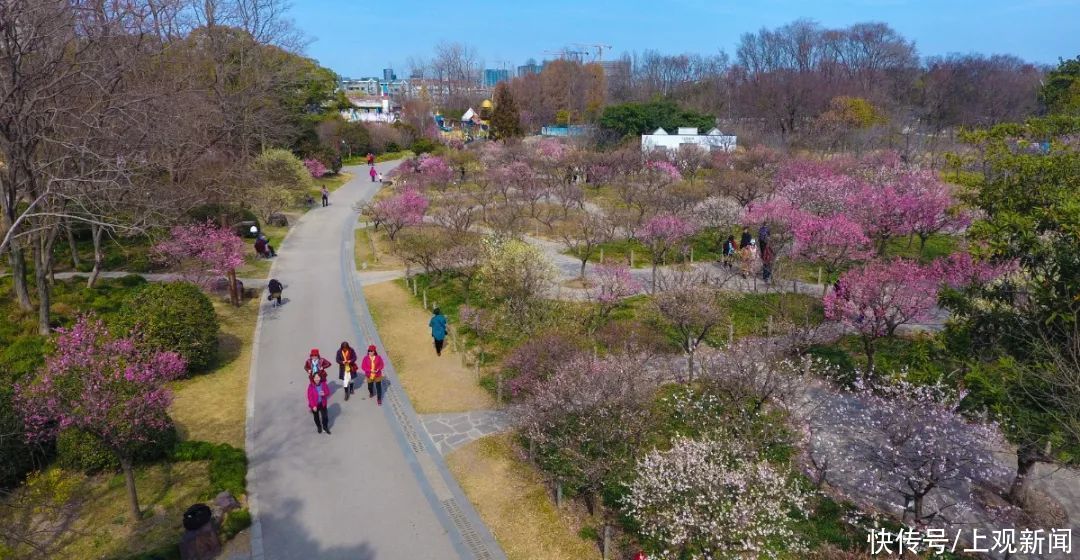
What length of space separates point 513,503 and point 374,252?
17.0m

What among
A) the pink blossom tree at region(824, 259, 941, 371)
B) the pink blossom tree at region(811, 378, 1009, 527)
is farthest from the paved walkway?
the pink blossom tree at region(824, 259, 941, 371)

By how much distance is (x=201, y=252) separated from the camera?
54.3ft

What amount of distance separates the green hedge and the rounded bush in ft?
9.49

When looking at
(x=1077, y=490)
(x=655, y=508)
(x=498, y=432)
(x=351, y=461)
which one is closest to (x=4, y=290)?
(x=351, y=461)

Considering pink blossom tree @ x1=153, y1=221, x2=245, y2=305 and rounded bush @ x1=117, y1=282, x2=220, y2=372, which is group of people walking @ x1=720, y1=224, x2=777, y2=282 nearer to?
rounded bush @ x1=117, y1=282, x2=220, y2=372

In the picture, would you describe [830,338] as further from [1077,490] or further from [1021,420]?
[1021,420]

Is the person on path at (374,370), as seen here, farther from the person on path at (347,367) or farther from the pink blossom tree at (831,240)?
the pink blossom tree at (831,240)

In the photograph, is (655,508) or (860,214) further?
(860,214)

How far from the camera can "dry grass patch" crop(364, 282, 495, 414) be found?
1234cm

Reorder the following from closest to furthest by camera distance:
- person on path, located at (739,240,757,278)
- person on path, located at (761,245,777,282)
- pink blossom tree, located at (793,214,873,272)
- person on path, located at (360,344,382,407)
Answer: person on path, located at (360,344,382,407) → pink blossom tree, located at (793,214,873,272) → person on path, located at (761,245,777,282) → person on path, located at (739,240,757,278)

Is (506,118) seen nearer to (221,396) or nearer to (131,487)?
(221,396)

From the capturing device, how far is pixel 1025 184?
8672mm

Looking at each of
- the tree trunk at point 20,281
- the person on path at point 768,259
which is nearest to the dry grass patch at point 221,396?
the tree trunk at point 20,281

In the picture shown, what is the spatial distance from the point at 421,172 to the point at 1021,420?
113ft
